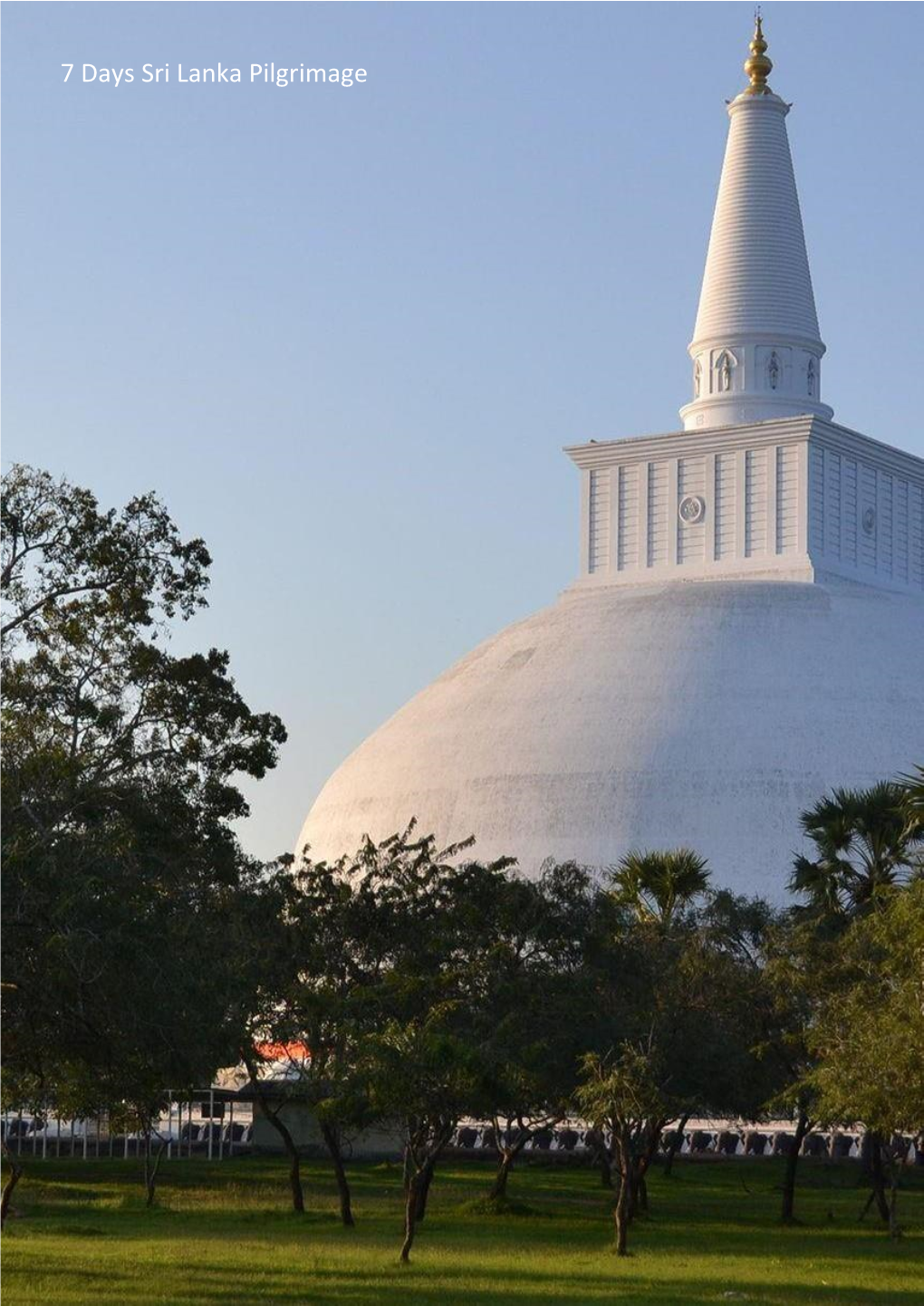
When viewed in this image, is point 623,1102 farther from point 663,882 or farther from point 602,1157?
point 663,882

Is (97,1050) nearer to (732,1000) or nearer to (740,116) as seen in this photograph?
(732,1000)

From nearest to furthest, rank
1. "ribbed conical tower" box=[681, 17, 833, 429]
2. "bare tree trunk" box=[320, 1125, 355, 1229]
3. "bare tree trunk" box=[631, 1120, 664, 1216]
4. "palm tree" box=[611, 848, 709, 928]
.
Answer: "bare tree trunk" box=[320, 1125, 355, 1229] → "bare tree trunk" box=[631, 1120, 664, 1216] → "palm tree" box=[611, 848, 709, 928] → "ribbed conical tower" box=[681, 17, 833, 429]

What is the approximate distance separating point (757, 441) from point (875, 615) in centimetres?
637

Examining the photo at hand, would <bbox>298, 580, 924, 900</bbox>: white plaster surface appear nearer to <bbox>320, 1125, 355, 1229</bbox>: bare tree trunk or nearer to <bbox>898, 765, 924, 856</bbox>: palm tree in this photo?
<bbox>898, 765, 924, 856</bbox>: palm tree

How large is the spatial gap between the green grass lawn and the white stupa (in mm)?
10259

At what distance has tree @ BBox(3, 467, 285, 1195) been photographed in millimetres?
Answer: 23250

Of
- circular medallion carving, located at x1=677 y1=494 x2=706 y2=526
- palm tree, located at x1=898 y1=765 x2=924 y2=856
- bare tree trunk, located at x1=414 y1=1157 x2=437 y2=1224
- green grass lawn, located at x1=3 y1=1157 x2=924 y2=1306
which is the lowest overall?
green grass lawn, located at x1=3 y1=1157 x2=924 y2=1306

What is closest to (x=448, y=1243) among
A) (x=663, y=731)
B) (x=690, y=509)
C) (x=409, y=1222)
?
(x=409, y=1222)

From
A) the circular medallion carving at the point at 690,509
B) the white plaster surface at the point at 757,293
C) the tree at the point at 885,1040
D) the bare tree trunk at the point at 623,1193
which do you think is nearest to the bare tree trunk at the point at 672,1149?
the bare tree trunk at the point at 623,1193

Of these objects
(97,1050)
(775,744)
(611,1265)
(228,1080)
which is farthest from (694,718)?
(97,1050)

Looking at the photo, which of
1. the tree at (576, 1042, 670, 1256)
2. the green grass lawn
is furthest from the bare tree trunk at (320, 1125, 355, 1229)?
the tree at (576, 1042, 670, 1256)

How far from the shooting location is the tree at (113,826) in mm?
23250

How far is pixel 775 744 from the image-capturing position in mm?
57812

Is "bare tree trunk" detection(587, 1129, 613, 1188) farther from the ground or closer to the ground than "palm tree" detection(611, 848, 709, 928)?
closer to the ground
